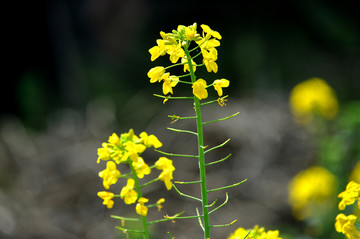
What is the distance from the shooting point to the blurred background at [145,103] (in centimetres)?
527

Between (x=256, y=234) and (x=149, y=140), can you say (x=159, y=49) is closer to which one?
(x=149, y=140)

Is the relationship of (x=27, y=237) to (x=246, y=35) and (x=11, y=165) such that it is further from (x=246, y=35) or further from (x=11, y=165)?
(x=246, y=35)

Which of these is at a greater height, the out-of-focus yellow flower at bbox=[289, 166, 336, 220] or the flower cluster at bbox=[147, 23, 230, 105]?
the out-of-focus yellow flower at bbox=[289, 166, 336, 220]

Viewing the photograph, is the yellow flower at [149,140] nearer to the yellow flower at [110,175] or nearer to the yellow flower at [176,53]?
the yellow flower at [110,175]

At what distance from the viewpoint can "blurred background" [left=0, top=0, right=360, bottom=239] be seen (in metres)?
5.27

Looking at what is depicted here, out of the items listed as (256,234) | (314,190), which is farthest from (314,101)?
(256,234)

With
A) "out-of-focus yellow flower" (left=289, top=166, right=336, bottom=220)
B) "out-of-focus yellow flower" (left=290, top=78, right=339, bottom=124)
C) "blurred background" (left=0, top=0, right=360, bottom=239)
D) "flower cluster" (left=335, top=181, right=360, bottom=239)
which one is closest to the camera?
"flower cluster" (left=335, top=181, right=360, bottom=239)

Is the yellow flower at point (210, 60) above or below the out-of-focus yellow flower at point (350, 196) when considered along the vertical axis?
above

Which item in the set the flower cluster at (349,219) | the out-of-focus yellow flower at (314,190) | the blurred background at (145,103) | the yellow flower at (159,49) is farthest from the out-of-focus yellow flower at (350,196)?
the out-of-focus yellow flower at (314,190)

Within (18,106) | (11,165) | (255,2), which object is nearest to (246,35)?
(255,2)

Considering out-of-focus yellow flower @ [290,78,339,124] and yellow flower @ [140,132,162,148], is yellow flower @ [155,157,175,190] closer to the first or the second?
yellow flower @ [140,132,162,148]

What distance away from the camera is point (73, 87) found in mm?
8875

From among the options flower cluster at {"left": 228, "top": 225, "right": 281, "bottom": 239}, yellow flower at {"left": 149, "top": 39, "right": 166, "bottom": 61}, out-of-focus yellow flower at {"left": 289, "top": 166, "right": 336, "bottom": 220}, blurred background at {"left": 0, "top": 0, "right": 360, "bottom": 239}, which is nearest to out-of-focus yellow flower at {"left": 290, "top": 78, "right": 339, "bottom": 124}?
blurred background at {"left": 0, "top": 0, "right": 360, "bottom": 239}

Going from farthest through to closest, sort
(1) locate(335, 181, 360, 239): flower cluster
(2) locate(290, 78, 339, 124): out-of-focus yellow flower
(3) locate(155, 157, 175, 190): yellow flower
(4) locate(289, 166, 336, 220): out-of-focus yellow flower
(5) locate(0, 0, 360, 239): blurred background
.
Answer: (5) locate(0, 0, 360, 239): blurred background → (2) locate(290, 78, 339, 124): out-of-focus yellow flower → (4) locate(289, 166, 336, 220): out-of-focus yellow flower → (3) locate(155, 157, 175, 190): yellow flower → (1) locate(335, 181, 360, 239): flower cluster
